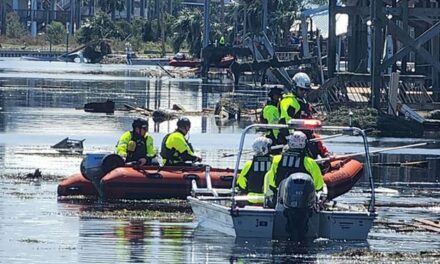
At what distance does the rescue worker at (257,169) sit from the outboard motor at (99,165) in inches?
152

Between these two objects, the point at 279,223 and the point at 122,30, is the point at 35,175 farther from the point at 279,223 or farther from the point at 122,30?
the point at 122,30

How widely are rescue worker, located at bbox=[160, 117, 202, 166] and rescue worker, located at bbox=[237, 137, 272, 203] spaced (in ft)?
11.8

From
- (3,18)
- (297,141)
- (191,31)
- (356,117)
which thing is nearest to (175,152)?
(297,141)

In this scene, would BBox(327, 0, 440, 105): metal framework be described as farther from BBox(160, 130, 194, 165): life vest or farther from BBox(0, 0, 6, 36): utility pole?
BBox(0, 0, 6, 36): utility pole

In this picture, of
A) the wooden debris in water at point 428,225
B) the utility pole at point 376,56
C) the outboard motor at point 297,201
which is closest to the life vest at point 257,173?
the outboard motor at point 297,201

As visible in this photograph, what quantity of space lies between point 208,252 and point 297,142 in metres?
1.61

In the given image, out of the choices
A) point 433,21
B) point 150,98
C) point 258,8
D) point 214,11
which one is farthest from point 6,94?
point 214,11

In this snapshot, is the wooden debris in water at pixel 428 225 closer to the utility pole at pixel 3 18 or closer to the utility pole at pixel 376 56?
the utility pole at pixel 376 56

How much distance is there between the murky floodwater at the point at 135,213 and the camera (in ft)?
52.2

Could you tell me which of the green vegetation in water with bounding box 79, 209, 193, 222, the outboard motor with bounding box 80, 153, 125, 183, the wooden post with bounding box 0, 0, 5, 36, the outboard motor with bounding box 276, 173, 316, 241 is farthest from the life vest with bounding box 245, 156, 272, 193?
the wooden post with bounding box 0, 0, 5, 36

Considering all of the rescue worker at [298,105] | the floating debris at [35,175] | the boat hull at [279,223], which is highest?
the rescue worker at [298,105]

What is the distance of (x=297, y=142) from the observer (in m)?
16.5

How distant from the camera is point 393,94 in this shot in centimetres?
3897

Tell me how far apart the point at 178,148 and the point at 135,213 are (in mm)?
2027
